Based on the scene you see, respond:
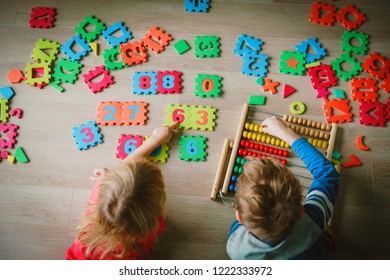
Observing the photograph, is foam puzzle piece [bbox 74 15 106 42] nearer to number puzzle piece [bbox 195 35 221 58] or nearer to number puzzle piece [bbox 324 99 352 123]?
number puzzle piece [bbox 195 35 221 58]

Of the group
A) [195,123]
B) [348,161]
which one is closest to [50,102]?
[195,123]

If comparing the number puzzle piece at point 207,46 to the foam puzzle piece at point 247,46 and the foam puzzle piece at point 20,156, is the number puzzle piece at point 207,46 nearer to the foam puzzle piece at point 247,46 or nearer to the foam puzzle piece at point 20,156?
the foam puzzle piece at point 247,46

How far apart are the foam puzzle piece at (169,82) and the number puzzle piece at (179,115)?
0.07 m

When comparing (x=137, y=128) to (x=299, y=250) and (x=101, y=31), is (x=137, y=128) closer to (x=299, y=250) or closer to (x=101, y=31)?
(x=101, y=31)

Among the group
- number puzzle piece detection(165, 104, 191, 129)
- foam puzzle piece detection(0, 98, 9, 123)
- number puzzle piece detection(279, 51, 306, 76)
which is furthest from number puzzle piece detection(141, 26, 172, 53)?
foam puzzle piece detection(0, 98, 9, 123)

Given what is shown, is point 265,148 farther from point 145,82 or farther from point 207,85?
point 145,82

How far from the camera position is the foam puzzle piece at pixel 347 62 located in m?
1.30

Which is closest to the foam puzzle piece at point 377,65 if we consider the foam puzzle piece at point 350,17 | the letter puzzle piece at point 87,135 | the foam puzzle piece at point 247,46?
the foam puzzle piece at point 350,17

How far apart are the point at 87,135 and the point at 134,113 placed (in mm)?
192

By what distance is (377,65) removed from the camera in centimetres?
132

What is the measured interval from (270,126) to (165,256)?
578 millimetres

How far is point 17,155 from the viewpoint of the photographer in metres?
1.25

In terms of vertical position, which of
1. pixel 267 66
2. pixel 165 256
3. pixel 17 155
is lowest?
pixel 165 256

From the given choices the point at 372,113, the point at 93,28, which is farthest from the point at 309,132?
the point at 93,28
